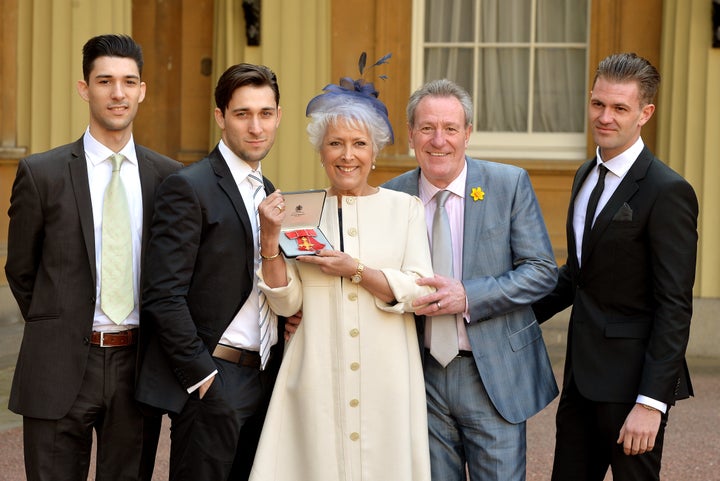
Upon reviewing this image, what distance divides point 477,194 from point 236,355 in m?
0.98

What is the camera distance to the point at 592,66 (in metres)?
8.25

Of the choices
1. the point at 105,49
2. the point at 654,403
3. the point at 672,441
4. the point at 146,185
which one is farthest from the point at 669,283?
the point at 672,441

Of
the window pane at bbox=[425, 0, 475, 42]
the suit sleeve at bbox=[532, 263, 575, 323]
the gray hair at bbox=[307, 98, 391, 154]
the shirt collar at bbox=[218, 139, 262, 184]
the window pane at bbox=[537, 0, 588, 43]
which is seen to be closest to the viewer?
the gray hair at bbox=[307, 98, 391, 154]

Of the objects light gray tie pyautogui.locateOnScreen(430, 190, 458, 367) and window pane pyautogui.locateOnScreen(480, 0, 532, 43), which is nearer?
light gray tie pyautogui.locateOnScreen(430, 190, 458, 367)

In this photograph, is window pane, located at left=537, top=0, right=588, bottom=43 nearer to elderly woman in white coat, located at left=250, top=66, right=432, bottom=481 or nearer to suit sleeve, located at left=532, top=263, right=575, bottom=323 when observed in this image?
suit sleeve, located at left=532, top=263, right=575, bottom=323

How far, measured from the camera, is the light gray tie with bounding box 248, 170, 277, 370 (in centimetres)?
337

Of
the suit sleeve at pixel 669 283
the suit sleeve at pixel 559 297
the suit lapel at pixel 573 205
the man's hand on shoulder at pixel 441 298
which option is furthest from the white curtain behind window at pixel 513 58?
the man's hand on shoulder at pixel 441 298

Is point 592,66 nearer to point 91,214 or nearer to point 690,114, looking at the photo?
point 690,114

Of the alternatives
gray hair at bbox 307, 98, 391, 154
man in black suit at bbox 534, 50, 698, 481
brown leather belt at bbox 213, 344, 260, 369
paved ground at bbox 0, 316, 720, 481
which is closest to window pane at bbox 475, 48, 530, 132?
paved ground at bbox 0, 316, 720, 481

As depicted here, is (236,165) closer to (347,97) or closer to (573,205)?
(347,97)

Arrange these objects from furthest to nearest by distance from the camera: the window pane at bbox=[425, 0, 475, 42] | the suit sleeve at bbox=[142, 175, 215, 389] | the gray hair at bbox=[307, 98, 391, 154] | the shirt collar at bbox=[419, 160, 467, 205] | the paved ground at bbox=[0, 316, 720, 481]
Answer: the window pane at bbox=[425, 0, 475, 42]
the paved ground at bbox=[0, 316, 720, 481]
the shirt collar at bbox=[419, 160, 467, 205]
the gray hair at bbox=[307, 98, 391, 154]
the suit sleeve at bbox=[142, 175, 215, 389]

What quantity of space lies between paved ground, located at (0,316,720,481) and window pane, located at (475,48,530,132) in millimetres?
2400

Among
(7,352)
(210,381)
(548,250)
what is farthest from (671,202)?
(7,352)

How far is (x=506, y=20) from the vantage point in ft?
28.2
